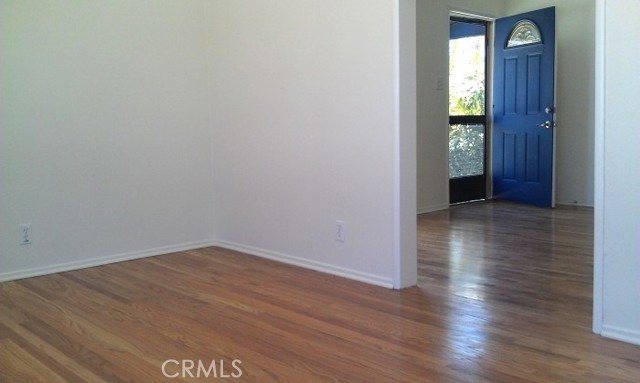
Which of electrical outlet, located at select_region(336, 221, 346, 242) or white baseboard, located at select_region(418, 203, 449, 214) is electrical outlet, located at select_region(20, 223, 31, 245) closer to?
electrical outlet, located at select_region(336, 221, 346, 242)

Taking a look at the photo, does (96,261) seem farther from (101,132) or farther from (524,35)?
(524,35)

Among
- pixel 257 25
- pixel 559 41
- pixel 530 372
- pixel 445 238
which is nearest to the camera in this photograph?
pixel 530 372

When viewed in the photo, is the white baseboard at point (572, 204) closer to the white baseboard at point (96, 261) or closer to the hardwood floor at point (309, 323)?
the hardwood floor at point (309, 323)

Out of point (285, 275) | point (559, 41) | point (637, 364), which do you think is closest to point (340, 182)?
point (285, 275)

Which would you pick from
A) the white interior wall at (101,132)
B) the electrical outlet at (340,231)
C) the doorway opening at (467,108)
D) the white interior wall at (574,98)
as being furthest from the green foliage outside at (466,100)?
the electrical outlet at (340,231)

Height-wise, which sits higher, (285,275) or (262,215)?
(262,215)

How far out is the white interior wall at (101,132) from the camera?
366cm

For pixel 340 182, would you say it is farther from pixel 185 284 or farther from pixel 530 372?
pixel 530 372

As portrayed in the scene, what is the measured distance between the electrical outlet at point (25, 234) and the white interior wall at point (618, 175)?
3.22 m

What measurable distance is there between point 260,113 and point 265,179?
0.46m

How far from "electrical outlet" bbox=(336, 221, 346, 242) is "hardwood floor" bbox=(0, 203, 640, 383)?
24cm

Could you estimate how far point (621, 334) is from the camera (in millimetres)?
2418

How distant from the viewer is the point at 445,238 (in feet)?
15.4

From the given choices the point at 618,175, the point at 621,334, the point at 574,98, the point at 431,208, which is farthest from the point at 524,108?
the point at 621,334
